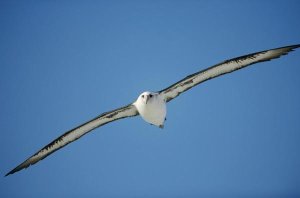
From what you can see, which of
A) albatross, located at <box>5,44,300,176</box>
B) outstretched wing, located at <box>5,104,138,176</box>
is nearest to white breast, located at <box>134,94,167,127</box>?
albatross, located at <box>5,44,300,176</box>

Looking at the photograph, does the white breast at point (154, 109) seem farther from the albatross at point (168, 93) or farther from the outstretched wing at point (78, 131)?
the outstretched wing at point (78, 131)

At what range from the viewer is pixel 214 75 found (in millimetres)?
15422

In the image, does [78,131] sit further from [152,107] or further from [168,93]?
[168,93]

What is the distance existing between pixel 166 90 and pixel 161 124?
126 centimetres

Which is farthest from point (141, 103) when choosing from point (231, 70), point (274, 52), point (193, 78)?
point (274, 52)

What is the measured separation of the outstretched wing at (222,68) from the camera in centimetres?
1462

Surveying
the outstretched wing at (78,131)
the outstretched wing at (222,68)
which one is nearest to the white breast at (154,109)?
the outstretched wing at (222,68)

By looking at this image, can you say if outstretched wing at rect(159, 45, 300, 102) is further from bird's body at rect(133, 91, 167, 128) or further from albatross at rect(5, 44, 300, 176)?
bird's body at rect(133, 91, 167, 128)

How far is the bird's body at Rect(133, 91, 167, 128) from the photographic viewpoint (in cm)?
1501

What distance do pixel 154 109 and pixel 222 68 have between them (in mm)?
2640

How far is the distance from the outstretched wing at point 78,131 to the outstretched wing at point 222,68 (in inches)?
63.2

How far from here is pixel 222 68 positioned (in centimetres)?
1516

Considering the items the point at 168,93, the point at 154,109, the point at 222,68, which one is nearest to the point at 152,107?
the point at 154,109

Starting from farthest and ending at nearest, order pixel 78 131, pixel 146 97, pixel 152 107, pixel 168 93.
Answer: pixel 78 131
pixel 168 93
pixel 152 107
pixel 146 97
